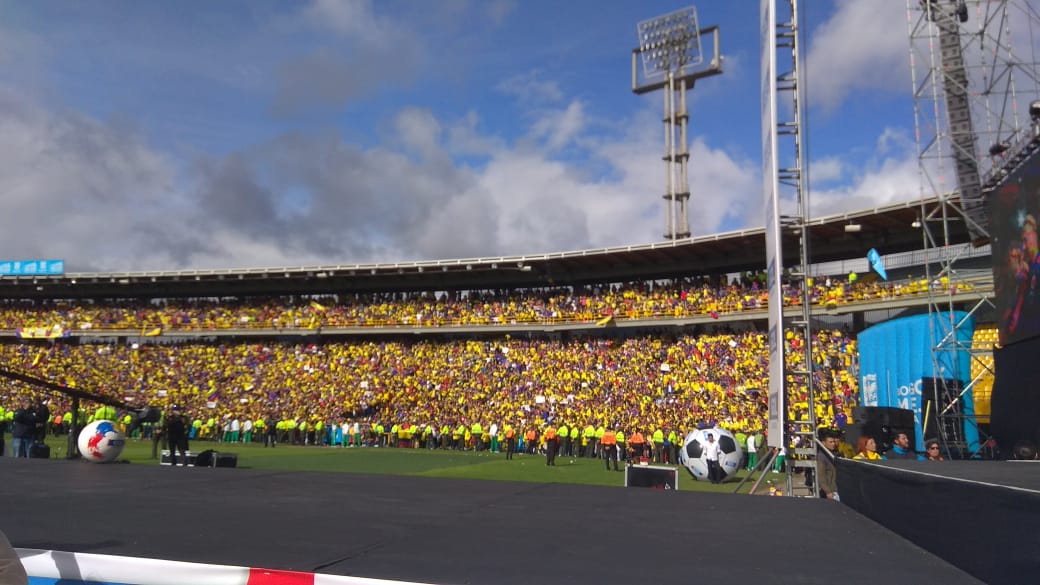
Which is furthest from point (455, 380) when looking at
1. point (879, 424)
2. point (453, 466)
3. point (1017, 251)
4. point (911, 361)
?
point (1017, 251)

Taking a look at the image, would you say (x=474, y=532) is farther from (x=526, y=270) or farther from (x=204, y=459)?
(x=526, y=270)

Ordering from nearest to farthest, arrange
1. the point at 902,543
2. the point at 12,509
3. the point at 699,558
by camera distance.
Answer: the point at 699,558
the point at 902,543
the point at 12,509

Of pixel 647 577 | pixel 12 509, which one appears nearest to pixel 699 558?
pixel 647 577

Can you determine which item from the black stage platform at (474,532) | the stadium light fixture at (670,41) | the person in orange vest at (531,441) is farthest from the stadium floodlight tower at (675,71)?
the black stage platform at (474,532)

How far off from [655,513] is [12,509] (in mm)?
5410

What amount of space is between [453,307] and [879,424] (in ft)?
87.1

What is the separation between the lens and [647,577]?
3.46 metres

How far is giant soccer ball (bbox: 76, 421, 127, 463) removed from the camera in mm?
11156

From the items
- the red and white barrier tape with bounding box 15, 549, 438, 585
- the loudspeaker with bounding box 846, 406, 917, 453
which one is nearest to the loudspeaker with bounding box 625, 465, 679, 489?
the loudspeaker with bounding box 846, 406, 917, 453

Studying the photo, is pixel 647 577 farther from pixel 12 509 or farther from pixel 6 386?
pixel 6 386

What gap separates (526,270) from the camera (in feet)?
128

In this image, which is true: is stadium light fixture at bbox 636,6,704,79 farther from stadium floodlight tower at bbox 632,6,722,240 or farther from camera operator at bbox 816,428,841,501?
camera operator at bbox 816,428,841,501

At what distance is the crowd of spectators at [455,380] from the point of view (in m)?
28.5

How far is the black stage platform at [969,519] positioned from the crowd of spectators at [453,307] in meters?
23.6
